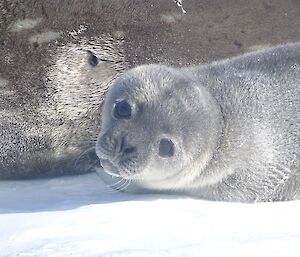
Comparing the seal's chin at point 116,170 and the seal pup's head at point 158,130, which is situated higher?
the seal pup's head at point 158,130

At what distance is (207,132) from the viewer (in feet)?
13.5

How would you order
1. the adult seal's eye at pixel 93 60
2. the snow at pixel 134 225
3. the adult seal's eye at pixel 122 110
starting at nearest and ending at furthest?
1. the snow at pixel 134 225
2. the adult seal's eye at pixel 122 110
3. the adult seal's eye at pixel 93 60

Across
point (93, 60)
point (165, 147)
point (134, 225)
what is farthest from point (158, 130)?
point (93, 60)

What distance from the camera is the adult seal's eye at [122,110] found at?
13.3 ft

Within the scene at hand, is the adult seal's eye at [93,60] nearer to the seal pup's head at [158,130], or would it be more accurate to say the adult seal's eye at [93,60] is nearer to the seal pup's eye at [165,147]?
the seal pup's head at [158,130]

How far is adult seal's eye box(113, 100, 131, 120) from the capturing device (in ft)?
13.3

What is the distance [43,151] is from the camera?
468 cm

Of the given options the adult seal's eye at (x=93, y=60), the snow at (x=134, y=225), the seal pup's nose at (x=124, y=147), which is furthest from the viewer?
the adult seal's eye at (x=93, y=60)

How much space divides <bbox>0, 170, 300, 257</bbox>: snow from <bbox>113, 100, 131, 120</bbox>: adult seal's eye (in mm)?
392

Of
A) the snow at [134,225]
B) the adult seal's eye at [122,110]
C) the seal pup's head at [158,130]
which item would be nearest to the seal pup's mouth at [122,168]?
the seal pup's head at [158,130]

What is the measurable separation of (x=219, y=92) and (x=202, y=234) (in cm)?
125

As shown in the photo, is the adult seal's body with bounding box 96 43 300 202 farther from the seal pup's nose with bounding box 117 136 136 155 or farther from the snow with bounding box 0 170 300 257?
the snow with bounding box 0 170 300 257

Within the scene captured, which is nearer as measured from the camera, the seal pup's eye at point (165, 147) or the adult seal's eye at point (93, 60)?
the seal pup's eye at point (165, 147)

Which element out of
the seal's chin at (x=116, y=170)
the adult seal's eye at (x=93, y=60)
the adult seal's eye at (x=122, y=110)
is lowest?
the seal's chin at (x=116, y=170)
